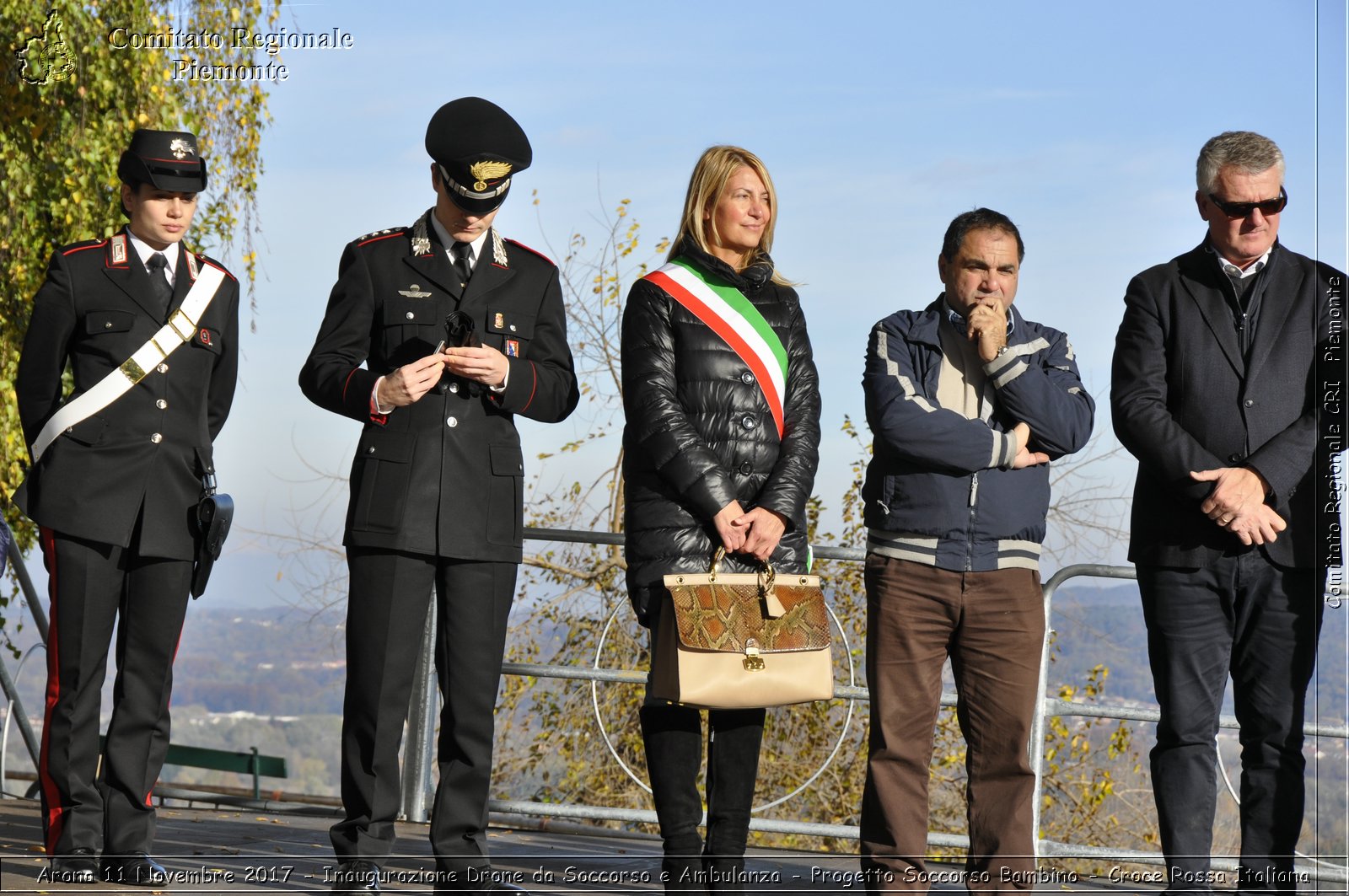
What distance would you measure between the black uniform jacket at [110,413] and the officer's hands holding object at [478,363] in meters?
0.98

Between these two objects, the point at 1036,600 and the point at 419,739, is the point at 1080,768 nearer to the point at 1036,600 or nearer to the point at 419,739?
the point at 419,739

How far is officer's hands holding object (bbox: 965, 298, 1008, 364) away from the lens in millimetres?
3996

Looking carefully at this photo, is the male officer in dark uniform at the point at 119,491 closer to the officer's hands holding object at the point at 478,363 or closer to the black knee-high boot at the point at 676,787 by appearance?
the officer's hands holding object at the point at 478,363

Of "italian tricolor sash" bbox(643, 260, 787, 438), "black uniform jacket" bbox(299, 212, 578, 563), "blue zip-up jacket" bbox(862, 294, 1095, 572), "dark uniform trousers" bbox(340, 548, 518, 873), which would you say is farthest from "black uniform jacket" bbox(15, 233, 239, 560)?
"blue zip-up jacket" bbox(862, 294, 1095, 572)

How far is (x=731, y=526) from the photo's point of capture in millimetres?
3973

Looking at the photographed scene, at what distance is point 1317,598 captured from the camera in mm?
4090

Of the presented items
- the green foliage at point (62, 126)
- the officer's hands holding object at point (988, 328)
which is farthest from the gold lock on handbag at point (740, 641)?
the green foliage at point (62, 126)

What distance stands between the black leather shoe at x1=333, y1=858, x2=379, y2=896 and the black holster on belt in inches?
40.7

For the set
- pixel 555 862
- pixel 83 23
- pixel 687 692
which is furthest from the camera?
pixel 83 23

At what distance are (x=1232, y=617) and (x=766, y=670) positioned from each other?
1267 mm

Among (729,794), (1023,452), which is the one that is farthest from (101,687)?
(1023,452)

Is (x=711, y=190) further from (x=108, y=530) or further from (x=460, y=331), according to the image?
(x=108, y=530)

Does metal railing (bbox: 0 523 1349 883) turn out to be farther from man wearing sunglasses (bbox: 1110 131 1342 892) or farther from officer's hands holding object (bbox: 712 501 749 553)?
officer's hands holding object (bbox: 712 501 749 553)

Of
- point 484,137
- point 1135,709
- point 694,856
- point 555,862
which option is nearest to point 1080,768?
point 1135,709
